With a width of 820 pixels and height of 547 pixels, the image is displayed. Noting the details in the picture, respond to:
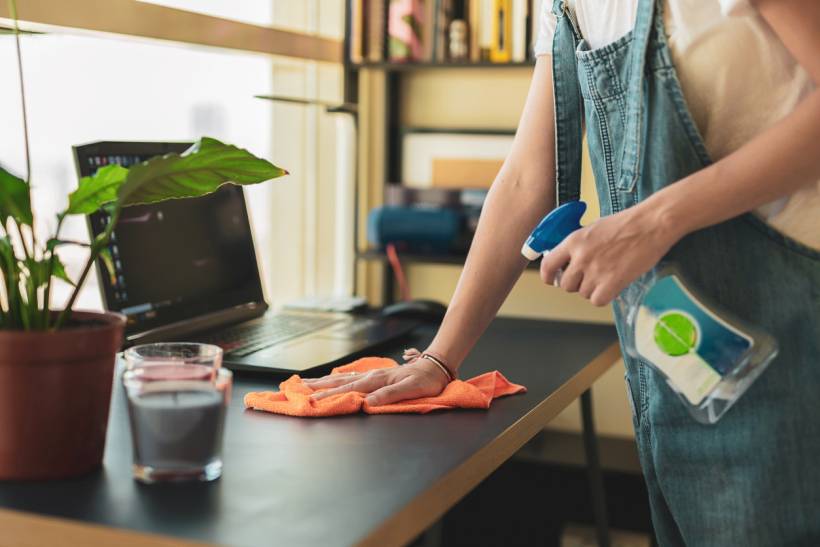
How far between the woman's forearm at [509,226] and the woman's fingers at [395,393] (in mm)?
92

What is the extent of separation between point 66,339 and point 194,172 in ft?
0.64

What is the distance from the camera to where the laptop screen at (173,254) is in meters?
1.66

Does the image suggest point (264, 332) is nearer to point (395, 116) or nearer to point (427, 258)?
point (427, 258)

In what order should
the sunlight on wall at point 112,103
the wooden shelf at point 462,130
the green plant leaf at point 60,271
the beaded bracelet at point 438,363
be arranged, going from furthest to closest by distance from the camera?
1. the wooden shelf at point 462,130
2. the sunlight on wall at point 112,103
3. the beaded bracelet at point 438,363
4. the green plant leaf at point 60,271

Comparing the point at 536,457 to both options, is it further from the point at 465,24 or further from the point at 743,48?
the point at 743,48

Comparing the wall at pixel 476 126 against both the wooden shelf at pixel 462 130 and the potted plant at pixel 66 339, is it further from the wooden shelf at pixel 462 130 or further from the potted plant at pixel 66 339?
the potted plant at pixel 66 339

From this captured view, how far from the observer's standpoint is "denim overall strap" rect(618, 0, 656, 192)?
1132 mm

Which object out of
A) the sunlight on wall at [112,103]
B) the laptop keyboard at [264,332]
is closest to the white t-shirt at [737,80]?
the laptop keyboard at [264,332]

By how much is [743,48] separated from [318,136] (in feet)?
5.45

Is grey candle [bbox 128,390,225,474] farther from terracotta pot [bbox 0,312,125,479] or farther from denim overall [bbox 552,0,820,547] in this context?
denim overall [bbox 552,0,820,547]

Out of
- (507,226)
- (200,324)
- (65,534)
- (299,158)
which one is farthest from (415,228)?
(65,534)

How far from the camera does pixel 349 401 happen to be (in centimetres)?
125

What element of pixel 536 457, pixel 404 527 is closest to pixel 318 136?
pixel 536 457

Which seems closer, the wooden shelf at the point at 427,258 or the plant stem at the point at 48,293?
the plant stem at the point at 48,293
